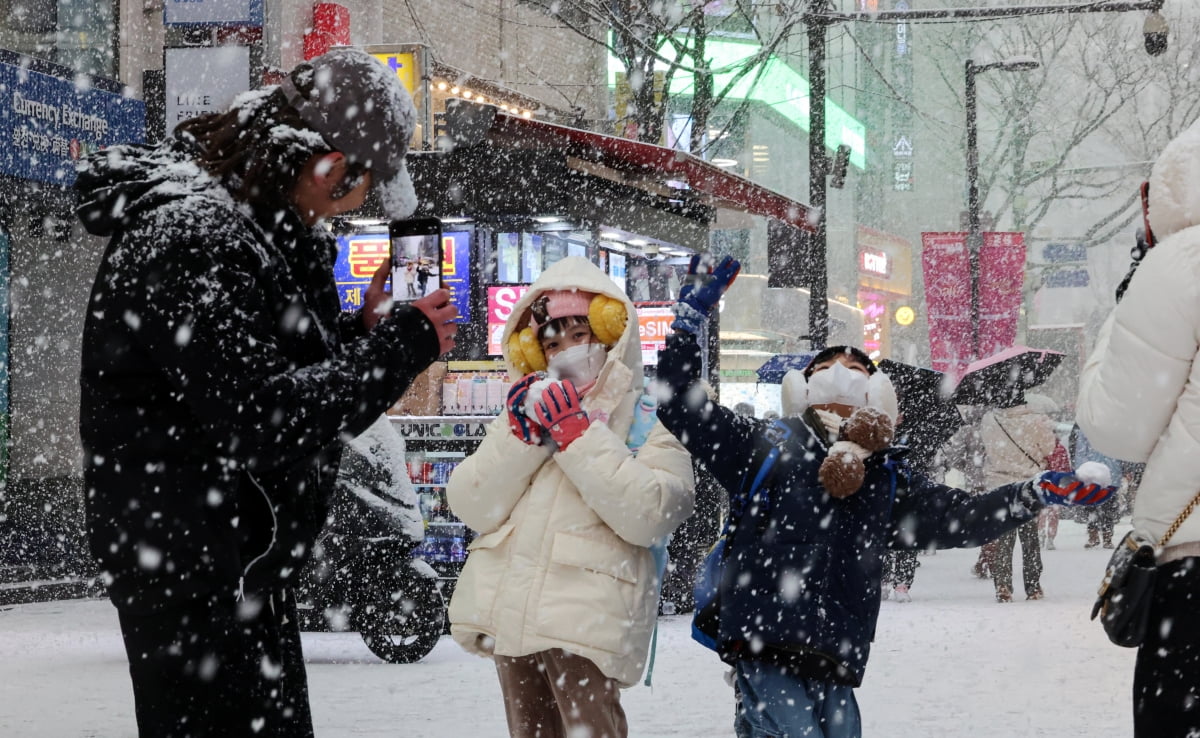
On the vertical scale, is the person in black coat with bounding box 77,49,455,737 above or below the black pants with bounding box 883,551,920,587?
above

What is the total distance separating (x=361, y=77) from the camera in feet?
9.07

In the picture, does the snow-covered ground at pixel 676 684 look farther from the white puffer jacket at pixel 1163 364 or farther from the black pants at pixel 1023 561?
the white puffer jacket at pixel 1163 364

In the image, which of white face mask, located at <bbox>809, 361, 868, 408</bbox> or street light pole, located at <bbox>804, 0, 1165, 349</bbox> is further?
street light pole, located at <bbox>804, 0, 1165, 349</bbox>

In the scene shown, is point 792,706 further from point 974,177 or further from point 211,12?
point 974,177

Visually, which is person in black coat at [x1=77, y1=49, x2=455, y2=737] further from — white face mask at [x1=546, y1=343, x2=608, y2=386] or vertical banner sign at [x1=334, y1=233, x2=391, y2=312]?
vertical banner sign at [x1=334, y1=233, x2=391, y2=312]

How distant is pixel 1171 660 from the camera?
3.34m

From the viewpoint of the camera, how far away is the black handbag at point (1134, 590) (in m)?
3.39

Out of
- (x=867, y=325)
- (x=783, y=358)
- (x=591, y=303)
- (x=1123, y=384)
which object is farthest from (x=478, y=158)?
(x=867, y=325)

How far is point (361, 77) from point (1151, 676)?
2.18 meters

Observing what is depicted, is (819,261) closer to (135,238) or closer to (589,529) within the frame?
(589,529)

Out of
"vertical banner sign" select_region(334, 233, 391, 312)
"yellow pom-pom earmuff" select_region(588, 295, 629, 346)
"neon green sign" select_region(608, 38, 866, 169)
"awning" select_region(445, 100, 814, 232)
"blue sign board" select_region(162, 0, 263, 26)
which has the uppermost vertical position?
"neon green sign" select_region(608, 38, 866, 169)

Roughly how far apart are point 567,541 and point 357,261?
9.28 m

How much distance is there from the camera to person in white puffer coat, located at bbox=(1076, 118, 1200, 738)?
3.34 metres

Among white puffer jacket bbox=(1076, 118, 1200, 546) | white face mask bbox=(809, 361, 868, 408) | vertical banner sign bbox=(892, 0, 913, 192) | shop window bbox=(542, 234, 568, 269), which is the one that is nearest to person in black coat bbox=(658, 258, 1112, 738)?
white face mask bbox=(809, 361, 868, 408)
